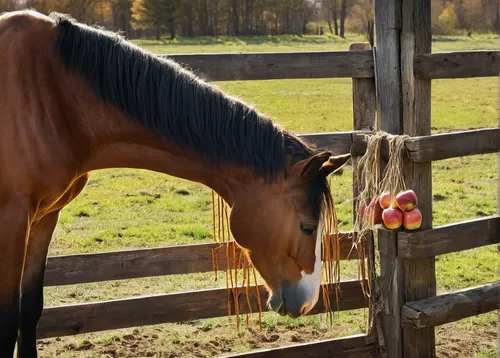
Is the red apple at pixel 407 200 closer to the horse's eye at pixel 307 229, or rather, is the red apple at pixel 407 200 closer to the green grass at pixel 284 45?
the horse's eye at pixel 307 229

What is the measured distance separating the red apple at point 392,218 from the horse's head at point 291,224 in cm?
63

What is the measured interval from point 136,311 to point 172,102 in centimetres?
143

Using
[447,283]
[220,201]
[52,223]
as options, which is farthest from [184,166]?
[447,283]

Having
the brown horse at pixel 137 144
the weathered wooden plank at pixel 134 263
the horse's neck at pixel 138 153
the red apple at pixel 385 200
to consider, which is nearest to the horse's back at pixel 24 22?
the brown horse at pixel 137 144

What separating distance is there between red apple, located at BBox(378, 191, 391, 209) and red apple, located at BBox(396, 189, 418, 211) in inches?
2.4

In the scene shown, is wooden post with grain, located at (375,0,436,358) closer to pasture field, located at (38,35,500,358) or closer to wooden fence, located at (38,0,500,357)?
wooden fence, located at (38,0,500,357)

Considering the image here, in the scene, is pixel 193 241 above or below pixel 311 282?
below

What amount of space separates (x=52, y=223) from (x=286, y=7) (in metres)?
60.9

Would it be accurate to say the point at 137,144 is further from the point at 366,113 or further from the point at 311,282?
the point at 366,113

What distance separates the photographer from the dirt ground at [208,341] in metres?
4.12

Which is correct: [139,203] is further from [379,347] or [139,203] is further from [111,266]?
[379,347]

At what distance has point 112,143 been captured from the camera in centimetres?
306

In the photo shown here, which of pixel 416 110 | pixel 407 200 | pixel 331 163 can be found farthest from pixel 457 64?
pixel 331 163

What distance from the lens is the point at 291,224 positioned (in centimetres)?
290
